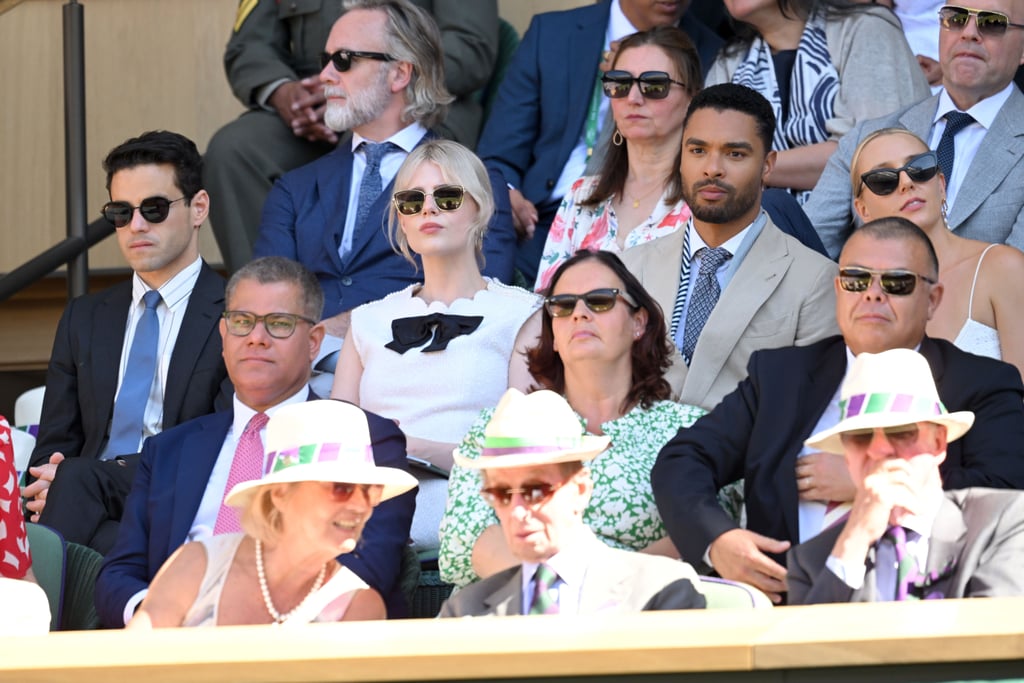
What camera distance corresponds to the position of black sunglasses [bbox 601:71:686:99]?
5.36m

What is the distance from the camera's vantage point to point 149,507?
421cm

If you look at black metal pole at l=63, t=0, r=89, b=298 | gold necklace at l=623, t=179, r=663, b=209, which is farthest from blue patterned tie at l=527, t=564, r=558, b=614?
black metal pole at l=63, t=0, r=89, b=298

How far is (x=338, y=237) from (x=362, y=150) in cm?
33

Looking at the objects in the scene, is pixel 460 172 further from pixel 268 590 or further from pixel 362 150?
pixel 268 590

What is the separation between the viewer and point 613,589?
326cm

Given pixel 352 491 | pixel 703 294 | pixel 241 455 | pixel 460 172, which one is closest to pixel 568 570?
pixel 352 491

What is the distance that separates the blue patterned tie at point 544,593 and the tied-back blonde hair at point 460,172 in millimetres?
1864

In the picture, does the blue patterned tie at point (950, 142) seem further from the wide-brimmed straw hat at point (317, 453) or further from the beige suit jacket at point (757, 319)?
the wide-brimmed straw hat at point (317, 453)

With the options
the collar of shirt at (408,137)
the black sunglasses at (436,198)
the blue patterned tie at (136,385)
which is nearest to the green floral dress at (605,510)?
the black sunglasses at (436,198)

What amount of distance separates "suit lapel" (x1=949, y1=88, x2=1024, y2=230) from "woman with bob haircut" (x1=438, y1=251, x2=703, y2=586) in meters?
1.22

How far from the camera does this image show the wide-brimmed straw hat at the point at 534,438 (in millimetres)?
3375

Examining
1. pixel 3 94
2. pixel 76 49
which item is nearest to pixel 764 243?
pixel 76 49

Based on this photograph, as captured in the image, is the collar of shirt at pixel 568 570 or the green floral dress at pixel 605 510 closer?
the collar of shirt at pixel 568 570

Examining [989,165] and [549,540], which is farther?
[989,165]
